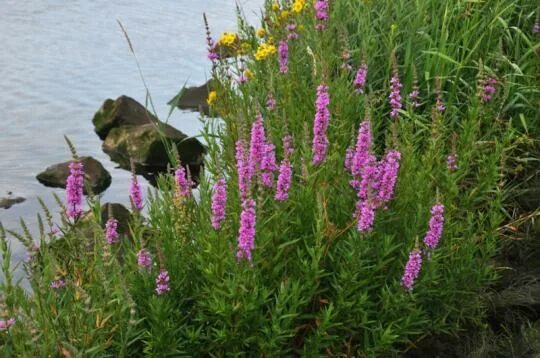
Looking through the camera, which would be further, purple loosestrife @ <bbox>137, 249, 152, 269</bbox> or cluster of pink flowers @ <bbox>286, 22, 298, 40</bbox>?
cluster of pink flowers @ <bbox>286, 22, 298, 40</bbox>

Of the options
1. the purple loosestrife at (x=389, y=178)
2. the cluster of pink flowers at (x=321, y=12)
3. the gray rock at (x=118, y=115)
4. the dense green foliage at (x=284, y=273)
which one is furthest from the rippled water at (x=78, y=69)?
the purple loosestrife at (x=389, y=178)

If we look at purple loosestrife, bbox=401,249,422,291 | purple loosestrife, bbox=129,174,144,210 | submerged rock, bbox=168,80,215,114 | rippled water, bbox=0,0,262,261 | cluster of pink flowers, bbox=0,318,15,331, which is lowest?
submerged rock, bbox=168,80,215,114

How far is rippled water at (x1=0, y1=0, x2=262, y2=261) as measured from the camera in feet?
41.3

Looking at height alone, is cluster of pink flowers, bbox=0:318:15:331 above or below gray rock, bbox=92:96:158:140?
above

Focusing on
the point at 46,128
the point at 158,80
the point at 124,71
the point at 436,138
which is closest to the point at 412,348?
the point at 436,138

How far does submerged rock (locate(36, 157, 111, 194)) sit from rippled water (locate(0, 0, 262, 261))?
16 cm

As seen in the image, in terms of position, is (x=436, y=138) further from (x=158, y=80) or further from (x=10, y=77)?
(x=10, y=77)

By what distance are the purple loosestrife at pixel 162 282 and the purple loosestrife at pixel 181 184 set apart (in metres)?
0.69

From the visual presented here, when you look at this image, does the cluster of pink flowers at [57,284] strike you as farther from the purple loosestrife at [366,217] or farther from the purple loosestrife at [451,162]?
the purple loosestrife at [451,162]

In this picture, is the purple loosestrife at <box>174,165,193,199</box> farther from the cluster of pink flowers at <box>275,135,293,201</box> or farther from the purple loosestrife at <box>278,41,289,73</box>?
the purple loosestrife at <box>278,41,289,73</box>

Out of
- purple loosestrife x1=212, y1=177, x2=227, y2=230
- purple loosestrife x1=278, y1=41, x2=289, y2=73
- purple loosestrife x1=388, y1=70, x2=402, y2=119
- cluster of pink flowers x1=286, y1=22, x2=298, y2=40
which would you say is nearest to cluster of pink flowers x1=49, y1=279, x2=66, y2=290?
purple loosestrife x1=212, y1=177, x2=227, y2=230

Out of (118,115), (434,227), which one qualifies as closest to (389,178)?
(434,227)

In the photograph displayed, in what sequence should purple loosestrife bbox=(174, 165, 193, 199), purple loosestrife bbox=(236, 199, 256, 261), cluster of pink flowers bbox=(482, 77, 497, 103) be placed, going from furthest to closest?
cluster of pink flowers bbox=(482, 77, 497, 103), purple loosestrife bbox=(174, 165, 193, 199), purple loosestrife bbox=(236, 199, 256, 261)

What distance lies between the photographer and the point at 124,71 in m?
17.4
